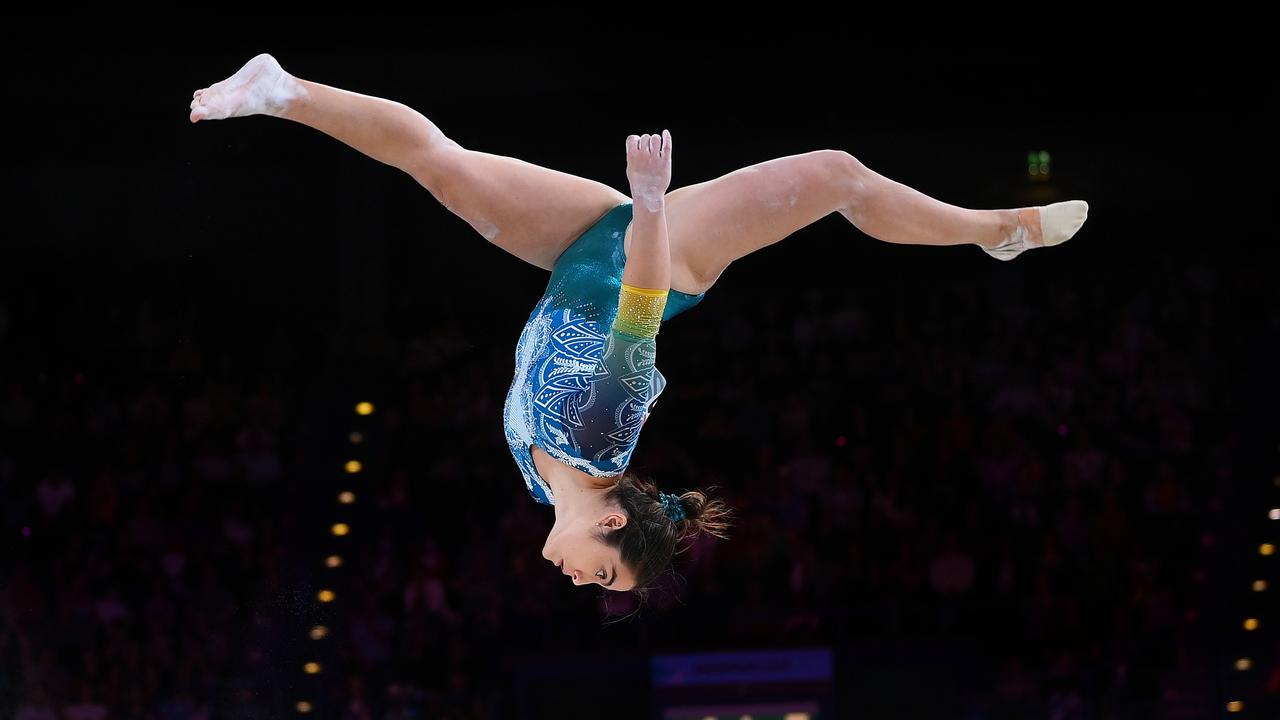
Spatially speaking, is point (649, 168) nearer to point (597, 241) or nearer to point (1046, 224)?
point (597, 241)

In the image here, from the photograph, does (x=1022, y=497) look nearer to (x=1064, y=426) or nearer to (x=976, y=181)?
(x=1064, y=426)

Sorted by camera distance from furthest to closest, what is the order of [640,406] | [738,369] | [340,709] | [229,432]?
1. [738,369]
2. [229,432]
3. [340,709]
4. [640,406]

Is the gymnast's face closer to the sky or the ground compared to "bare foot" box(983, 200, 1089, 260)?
closer to the ground

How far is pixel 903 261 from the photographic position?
6.89 meters

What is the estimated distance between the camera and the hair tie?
3.21 meters

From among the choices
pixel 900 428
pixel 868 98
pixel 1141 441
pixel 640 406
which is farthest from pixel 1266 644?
pixel 640 406

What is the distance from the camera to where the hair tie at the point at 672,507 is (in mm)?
3213

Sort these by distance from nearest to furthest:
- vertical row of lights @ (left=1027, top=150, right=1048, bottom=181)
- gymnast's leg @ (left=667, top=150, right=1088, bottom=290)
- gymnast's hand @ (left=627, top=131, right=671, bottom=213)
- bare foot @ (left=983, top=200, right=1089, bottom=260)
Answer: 1. gymnast's hand @ (left=627, top=131, right=671, bottom=213)
2. gymnast's leg @ (left=667, top=150, right=1088, bottom=290)
3. bare foot @ (left=983, top=200, right=1089, bottom=260)
4. vertical row of lights @ (left=1027, top=150, right=1048, bottom=181)

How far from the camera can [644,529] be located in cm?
309

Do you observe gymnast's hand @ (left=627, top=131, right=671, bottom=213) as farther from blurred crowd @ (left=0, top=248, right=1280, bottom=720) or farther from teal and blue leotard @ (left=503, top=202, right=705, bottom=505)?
blurred crowd @ (left=0, top=248, right=1280, bottom=720)

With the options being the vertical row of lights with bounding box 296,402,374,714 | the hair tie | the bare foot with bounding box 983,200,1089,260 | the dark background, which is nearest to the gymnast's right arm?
the hair tie

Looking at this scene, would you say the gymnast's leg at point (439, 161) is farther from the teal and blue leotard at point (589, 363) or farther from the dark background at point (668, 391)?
the dark background at point (668, 391)

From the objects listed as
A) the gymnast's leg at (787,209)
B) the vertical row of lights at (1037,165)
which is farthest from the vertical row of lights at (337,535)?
the vertical row of lights at (1037,165)

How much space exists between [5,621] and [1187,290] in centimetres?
539
